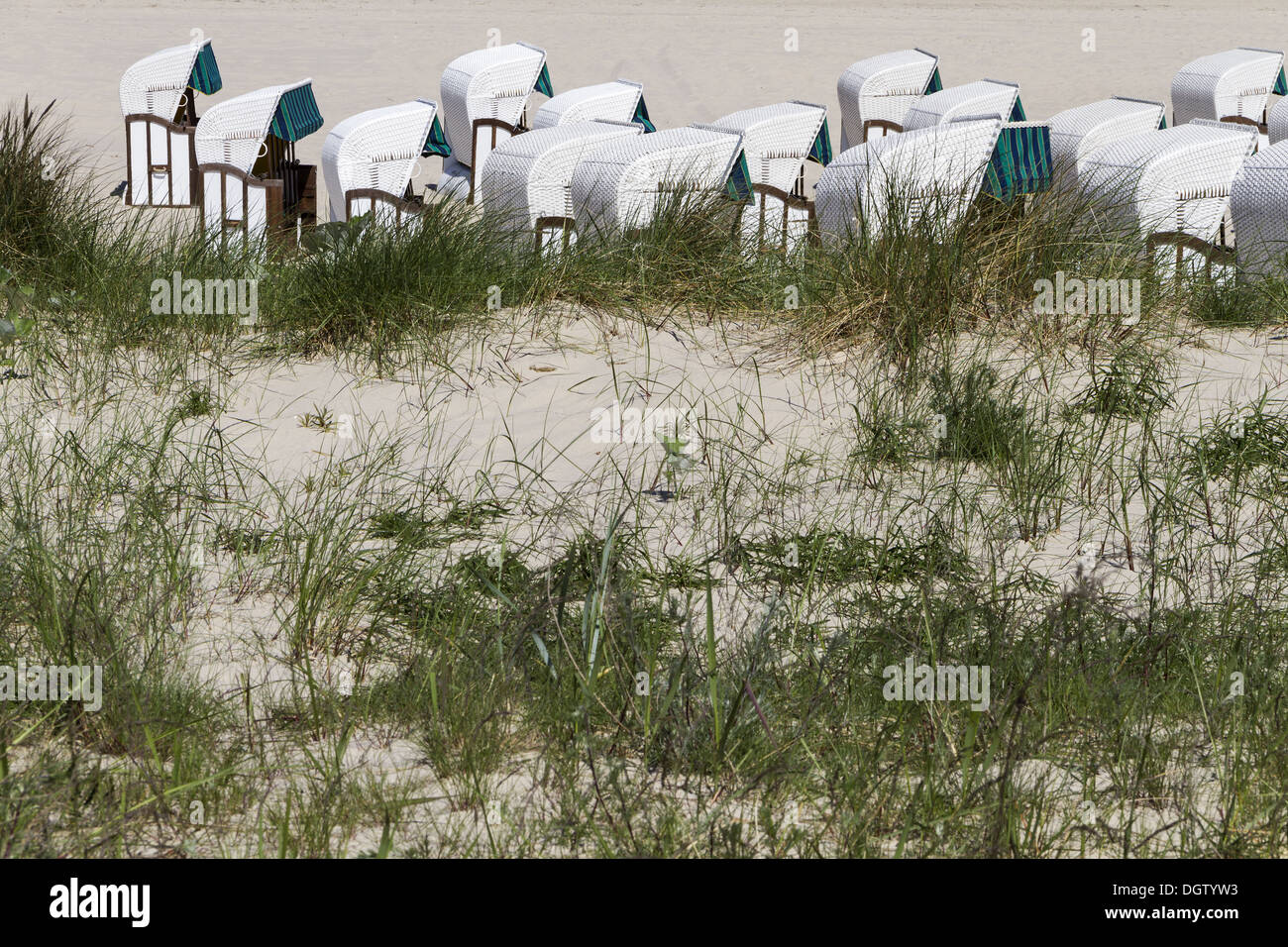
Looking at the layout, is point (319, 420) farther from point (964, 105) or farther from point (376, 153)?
point (964, 105)

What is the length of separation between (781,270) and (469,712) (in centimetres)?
287

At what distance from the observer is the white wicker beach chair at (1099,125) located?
798 centimetres

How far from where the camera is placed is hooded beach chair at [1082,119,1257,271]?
5.97 metres

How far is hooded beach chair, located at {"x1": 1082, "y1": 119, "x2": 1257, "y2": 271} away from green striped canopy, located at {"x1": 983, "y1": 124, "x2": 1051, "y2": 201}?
0.74 feet

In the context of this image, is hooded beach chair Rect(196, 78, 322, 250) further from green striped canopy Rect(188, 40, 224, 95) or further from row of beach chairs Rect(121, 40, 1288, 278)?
green striped canopy Rect(188, 40, 224, 95)

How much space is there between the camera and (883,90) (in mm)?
11875

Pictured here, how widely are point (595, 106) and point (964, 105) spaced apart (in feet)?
9.47

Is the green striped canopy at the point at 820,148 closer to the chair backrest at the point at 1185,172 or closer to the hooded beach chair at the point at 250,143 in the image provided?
the chair backrest at the point at 1185,172

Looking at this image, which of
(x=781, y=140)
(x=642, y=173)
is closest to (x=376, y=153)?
(x=781, y=140)

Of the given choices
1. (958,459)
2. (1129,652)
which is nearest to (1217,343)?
(958,459)

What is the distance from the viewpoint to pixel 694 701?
260 cm

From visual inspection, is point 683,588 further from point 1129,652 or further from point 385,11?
point 385,11

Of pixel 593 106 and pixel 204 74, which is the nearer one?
pixel 593 106

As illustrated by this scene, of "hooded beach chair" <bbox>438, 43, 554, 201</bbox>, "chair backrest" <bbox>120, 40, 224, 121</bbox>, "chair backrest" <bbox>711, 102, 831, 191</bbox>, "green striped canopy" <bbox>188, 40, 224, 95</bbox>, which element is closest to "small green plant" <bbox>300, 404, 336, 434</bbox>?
"chair backrest" <bbox>711, 102, 831, 191</bbox>
